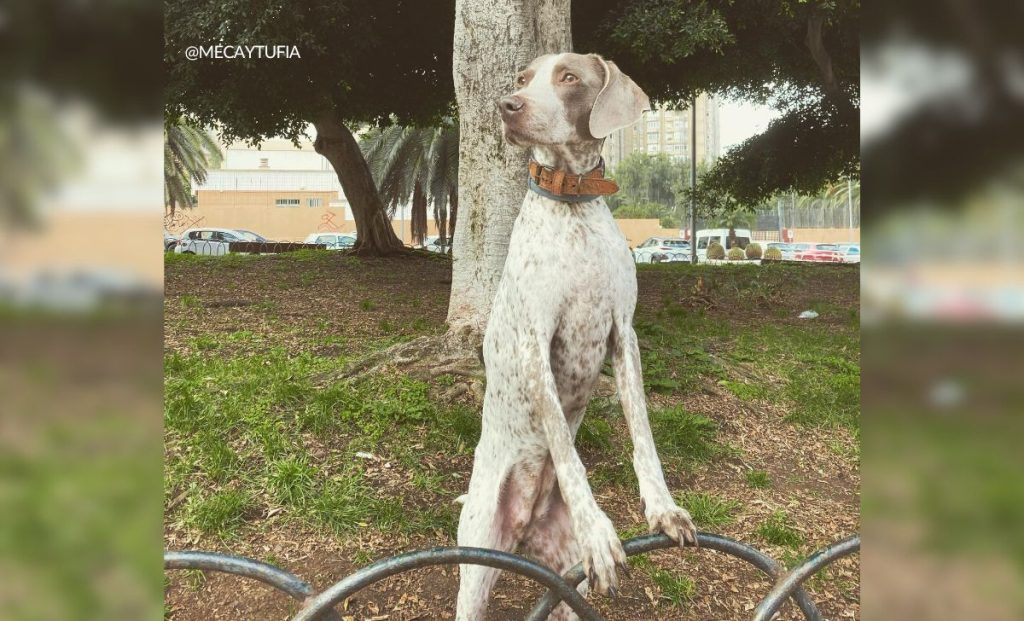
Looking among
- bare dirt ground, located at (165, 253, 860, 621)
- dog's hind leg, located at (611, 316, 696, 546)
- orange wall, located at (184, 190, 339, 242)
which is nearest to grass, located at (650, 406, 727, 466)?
bare dirt ground, located at (165, 253, 860, 621)

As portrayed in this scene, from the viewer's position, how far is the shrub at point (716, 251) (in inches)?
643

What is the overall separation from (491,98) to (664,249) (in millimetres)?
15906

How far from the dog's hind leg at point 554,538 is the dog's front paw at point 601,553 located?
32 cm

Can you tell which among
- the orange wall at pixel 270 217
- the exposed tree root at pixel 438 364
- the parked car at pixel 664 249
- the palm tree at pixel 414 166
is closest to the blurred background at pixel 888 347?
the exposed tree root at pixel 438 364

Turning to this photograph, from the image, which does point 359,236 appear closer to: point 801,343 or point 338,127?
point 338,127

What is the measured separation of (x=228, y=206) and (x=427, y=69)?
13.3 feet

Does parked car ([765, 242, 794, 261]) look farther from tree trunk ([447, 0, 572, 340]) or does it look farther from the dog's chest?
Result: the dog's chest

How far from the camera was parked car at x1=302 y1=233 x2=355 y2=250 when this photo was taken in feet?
44.5

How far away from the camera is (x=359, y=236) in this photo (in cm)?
935

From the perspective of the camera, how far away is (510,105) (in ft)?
4.83

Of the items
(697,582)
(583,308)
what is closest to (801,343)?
(697,582)

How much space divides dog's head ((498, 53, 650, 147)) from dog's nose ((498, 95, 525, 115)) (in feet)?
0.04

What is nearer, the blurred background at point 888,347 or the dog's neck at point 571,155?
the blurred background at point 888,347

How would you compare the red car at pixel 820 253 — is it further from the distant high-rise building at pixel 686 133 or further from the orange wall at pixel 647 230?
the orange wall at pixel 647 230
